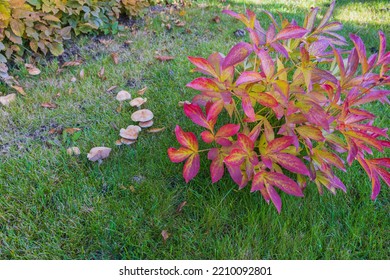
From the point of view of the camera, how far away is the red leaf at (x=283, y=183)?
1.37m

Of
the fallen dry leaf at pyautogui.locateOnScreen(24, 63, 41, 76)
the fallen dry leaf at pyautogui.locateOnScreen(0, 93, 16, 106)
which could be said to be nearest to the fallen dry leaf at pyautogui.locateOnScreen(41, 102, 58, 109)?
the fallen dry leaf at pyautogui.locateOnScreen(0, 93, 16, 106)

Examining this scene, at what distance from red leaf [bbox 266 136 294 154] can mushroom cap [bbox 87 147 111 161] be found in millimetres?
897

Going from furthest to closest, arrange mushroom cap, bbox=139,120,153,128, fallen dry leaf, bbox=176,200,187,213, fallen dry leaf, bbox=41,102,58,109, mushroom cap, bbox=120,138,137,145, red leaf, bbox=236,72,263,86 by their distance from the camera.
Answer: fallen dry leaf, bbox=41,102,58,109
mushroom cap, bbox=139,120,153,128
mushroom cap, bbox=120,138,137,145
fallen dry leaf, bbox=176,200,187,213
red leaf, bbox=236,72,263,86

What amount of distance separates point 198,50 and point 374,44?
1589mm

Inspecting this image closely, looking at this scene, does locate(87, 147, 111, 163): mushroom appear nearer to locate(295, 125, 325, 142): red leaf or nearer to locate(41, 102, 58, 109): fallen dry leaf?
locate(41, 102, 58, 109): fallen dry leaf

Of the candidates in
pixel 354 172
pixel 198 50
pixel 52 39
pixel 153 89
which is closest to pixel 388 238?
pixel 354 172

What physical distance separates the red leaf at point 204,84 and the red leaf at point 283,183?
15.7 inches

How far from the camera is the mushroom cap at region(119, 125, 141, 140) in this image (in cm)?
199

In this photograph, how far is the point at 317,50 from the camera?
156 centimetres

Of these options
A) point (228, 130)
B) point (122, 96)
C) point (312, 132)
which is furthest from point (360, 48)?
point (122, 96)

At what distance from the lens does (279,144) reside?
1.37 meters

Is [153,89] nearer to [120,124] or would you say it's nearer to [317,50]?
[120,124]

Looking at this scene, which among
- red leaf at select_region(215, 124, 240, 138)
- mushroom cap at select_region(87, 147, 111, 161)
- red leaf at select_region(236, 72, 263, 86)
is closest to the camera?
red leaf at select_region(236, 72, 263, 86)

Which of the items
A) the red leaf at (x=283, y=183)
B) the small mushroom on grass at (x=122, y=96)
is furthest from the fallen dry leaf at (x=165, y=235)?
the small mushroom on grass at (x=122, y=96)
